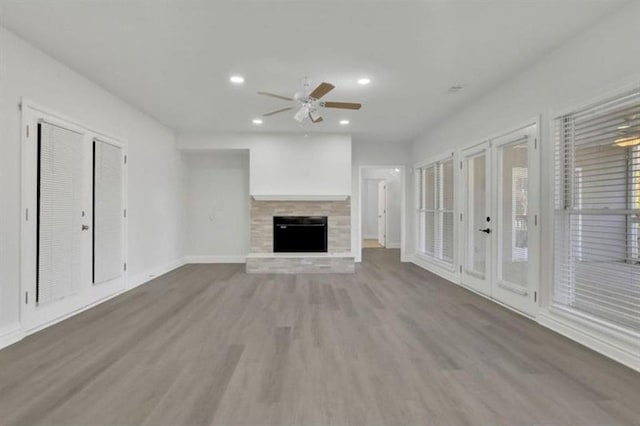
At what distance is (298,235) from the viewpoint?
21.0ft

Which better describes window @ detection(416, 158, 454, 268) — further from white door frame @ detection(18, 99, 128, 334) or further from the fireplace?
white door frame @ detection(18, 99, 128, 334)

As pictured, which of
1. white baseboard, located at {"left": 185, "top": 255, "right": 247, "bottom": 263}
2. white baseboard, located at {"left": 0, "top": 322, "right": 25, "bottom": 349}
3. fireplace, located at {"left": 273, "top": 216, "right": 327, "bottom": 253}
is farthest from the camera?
white baseboard, located at {"left": 185, "top": 255, "right": 247, "bottom": 263}

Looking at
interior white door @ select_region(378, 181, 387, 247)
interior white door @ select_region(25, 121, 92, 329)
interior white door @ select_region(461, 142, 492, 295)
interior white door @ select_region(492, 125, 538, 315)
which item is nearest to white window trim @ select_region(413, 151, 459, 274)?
interior white door @ select_region(461, 142, 492, 295)

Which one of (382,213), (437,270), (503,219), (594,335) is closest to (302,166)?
(437,270)

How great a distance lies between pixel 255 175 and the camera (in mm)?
6254

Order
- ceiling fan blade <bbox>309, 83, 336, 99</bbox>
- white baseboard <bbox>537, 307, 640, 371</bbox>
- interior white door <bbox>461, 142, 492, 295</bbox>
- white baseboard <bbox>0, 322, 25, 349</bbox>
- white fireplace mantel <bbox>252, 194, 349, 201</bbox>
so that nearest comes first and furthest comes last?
white baseboard <bbox>537, 307, 640, 371</bbox>
white baseboard <bbox>0, 322, 25, 349</bbox>
ceiling fan blade <bbox>309, 83, 336, 99</bbox>
interior white door <bbox>461, 142, 492, 295</bbox>
white fireplace mantel <bbox>252, 194, 349, 201</bbox>

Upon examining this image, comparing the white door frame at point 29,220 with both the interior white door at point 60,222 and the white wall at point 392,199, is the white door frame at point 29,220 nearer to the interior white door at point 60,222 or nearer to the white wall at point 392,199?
the interior white door at point 60,222

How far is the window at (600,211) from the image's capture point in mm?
2439

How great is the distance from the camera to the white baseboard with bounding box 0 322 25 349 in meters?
2.65

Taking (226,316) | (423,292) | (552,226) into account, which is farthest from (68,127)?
(552,226)

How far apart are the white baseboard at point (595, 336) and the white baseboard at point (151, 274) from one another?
542 cm

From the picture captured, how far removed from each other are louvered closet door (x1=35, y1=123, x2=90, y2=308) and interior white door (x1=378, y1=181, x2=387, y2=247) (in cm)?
807

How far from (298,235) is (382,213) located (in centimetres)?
501

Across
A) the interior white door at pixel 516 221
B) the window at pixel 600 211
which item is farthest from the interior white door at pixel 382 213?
the window at pixel 600 211
